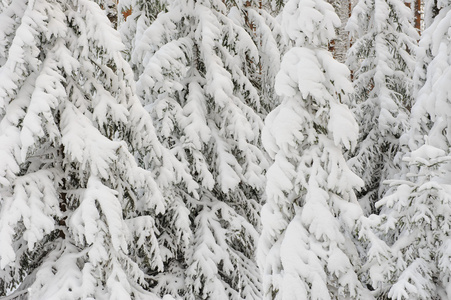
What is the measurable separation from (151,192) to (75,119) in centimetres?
191

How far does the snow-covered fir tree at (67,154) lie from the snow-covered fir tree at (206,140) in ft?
6.55

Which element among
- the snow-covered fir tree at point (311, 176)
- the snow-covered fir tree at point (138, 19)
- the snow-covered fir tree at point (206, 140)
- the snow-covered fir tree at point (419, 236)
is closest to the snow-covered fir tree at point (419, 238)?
the snow-covered fir tree at point (419, 236)

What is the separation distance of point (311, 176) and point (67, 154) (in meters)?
3.69

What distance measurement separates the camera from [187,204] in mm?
10398

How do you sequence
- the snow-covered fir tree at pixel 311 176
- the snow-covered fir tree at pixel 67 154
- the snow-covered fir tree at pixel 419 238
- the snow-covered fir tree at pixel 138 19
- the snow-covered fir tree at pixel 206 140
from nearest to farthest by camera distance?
the snow-covered fir tree at pixel 419 238 < the snow-covered fir tree at pixel 67 154 < the snow-covered fir tree at pixel 311 176 < the snow-covered fir tree at pixel 206 140 < the snow-covered fir tree at pixel 138 19

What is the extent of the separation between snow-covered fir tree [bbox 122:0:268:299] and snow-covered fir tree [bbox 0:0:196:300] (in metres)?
2.00

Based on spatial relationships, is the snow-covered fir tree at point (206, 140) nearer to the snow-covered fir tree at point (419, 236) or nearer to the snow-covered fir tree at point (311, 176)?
the snow-covered fir tree at point (311, 176)

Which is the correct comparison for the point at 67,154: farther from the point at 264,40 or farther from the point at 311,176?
the point at 264,40

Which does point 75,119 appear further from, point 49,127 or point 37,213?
point 37,213

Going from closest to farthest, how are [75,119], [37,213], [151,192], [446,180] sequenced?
[37,213], [75,119], [446,180], [151,192]

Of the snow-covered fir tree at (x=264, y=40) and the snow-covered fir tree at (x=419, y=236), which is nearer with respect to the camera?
the snow-covered fir tree at (x=419, y=236)

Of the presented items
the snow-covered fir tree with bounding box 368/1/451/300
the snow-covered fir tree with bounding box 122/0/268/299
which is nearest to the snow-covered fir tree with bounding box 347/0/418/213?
the snow-covered fir tree with bounding box 122/0/268/299

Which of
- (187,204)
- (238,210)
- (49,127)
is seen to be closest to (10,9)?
(49,127)

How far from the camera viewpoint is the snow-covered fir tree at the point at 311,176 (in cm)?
647
